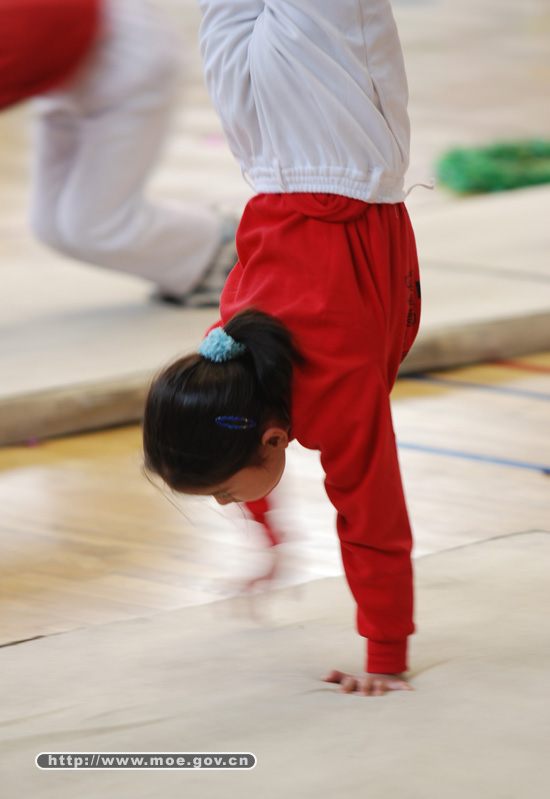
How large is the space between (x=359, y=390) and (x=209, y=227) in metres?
1.87

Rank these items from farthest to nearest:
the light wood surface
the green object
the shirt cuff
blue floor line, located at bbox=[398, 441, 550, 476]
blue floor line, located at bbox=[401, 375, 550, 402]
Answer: the green object, blue floor line, located at bbox=[401, 375, 550, 402], blue floor line, located at bbox=[398, 441, 550, 476], the light wood surface, the shirt cuff

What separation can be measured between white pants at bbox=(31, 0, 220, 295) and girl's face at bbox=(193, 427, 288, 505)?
166 centimetres

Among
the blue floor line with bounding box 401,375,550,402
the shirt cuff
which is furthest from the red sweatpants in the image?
the blue floor line with bounding box 401,375,550,402

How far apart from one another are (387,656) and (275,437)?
286mm

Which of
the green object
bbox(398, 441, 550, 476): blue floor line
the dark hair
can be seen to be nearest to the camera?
the dark hair

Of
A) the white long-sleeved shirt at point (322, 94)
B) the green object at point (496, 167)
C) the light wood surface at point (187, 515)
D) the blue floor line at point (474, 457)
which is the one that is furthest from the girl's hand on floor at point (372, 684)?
the green object at point (496, 167)

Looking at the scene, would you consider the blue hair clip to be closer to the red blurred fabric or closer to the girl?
the girl

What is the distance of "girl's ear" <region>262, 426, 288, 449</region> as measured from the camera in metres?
1.44

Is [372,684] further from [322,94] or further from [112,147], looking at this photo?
[112,147]

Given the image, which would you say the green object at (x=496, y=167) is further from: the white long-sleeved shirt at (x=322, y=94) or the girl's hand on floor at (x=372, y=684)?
the girl's hand on floor at (x=372, y=684)

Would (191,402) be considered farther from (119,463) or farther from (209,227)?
(209,227)

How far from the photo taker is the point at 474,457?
2.44 m

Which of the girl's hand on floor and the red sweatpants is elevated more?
the red sweatpants

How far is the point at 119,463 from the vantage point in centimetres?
248
